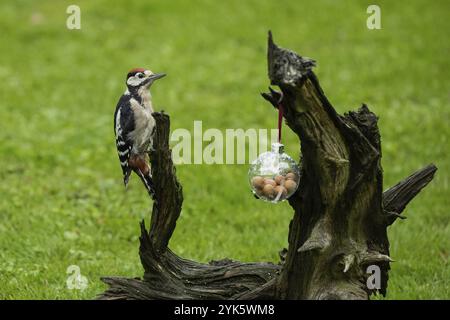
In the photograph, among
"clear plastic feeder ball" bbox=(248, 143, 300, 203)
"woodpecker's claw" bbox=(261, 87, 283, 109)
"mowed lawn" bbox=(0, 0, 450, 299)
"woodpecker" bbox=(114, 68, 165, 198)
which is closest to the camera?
"woodpecker's claw" bbox=(261, 87, 283, 109)

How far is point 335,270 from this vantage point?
5871mm

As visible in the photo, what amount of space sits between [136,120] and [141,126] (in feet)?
0.23

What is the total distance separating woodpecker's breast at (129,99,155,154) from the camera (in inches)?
268

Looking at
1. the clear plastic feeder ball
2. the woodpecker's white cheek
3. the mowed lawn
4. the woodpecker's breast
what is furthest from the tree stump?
the mowed lawn

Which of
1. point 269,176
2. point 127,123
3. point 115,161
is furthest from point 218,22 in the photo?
point 269,176

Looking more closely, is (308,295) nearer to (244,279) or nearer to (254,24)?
(244,279)

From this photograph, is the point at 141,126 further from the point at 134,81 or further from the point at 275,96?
the point at 275,96

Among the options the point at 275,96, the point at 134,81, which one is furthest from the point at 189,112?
the point at 275,96

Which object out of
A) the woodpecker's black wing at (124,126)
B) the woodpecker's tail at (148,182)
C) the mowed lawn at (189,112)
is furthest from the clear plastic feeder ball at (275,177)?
the mowed lawn at (189,112)

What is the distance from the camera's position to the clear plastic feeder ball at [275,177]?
5.71m

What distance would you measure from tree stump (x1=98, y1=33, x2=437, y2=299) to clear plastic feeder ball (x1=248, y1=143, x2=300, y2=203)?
0.16 meters

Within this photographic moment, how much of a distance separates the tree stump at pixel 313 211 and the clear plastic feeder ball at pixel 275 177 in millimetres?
162

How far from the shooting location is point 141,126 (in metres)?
6.82

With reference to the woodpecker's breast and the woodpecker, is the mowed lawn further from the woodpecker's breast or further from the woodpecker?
the woodpecker's breast
